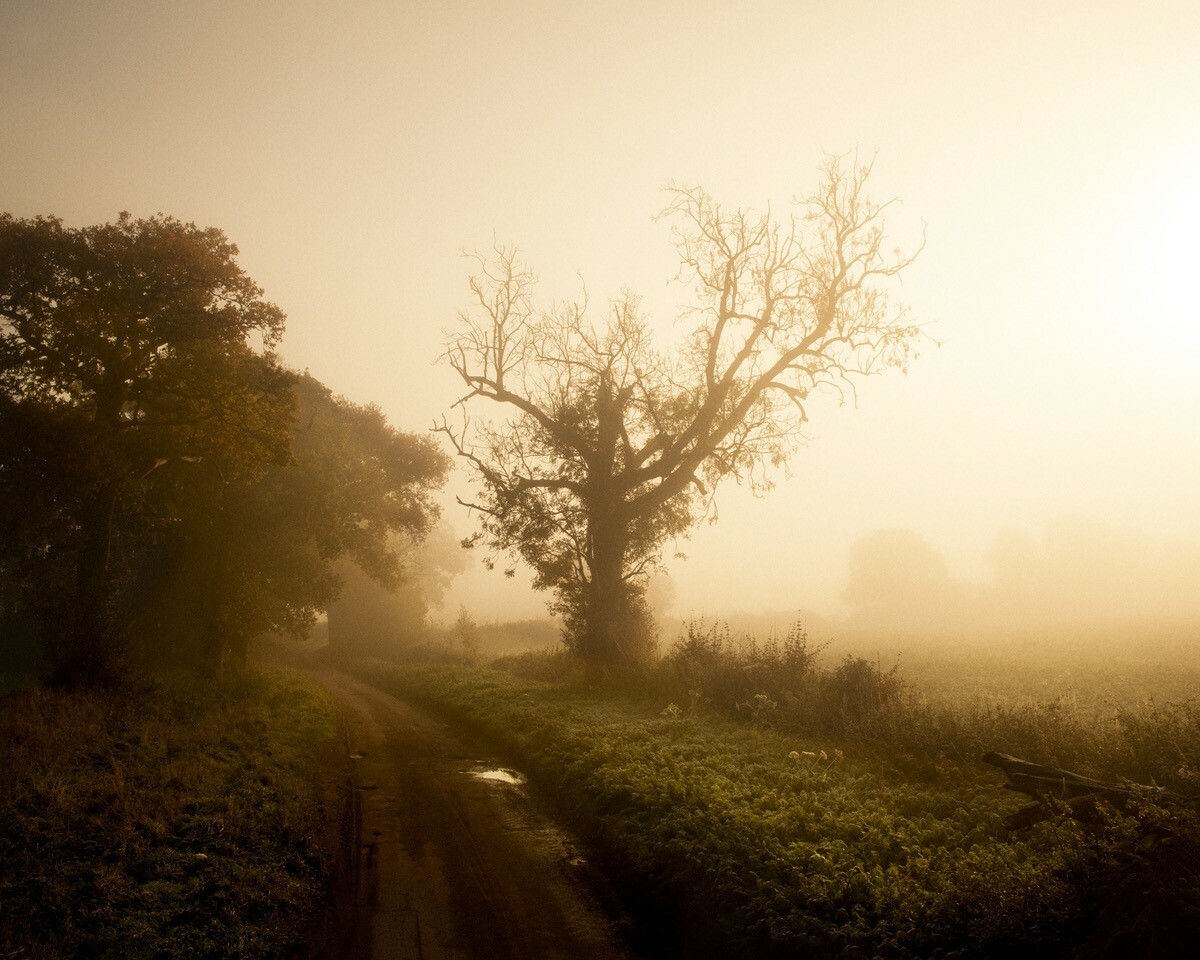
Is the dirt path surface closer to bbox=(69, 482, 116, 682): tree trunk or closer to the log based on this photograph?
the log

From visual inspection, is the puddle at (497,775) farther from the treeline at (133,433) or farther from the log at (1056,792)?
the treeline at (133,433)

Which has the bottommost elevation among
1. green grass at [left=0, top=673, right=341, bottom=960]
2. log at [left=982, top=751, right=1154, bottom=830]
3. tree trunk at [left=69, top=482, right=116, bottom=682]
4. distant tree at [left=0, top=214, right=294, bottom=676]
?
green grass at [left=0, top=673, right=341, bottom=960]

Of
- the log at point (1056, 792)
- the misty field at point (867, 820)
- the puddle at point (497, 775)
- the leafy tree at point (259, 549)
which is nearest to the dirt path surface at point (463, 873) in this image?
the puddle at point (497, 775)

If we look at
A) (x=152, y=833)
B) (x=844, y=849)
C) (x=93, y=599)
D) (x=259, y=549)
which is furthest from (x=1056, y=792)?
(x=259, y=549)

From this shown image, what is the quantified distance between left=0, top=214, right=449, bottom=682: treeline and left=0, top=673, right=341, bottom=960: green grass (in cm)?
397

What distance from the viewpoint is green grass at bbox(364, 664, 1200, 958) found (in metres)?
5.17

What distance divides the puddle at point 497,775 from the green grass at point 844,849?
32 centimetres

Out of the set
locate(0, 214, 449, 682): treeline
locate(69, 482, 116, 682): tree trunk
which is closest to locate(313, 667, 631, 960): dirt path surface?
locate(69, 482, 116, 682): tree trunk

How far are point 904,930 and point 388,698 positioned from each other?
20.1m

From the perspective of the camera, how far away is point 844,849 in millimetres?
7188

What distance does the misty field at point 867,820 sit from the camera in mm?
5219

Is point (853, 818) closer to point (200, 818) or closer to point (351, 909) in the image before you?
point (351, 909)

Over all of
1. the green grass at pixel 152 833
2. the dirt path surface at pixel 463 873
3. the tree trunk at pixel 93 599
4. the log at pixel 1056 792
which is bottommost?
the dirt path surface at pixel 463 873

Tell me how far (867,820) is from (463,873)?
4953 millimetres
